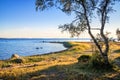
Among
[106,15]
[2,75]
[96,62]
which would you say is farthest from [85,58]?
[2,75]

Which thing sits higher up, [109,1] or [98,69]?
[109,1]

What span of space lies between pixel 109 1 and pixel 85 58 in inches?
447

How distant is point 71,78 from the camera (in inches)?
885

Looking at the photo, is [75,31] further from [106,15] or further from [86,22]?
[106,15]

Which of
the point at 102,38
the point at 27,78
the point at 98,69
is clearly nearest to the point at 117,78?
the point at 98,69

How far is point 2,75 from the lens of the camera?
2469cm

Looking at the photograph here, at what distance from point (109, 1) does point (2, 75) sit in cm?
1461

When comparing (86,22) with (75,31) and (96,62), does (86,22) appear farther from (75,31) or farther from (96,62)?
(96,62)

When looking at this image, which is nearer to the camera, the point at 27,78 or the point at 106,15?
the point at 27,78

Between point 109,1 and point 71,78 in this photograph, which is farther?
point 109,1

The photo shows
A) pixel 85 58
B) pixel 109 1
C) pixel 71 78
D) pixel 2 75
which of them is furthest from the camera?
pixel 85 58

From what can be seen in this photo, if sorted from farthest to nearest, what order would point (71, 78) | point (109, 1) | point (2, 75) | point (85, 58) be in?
point (85, 58) < point (109, 1) < point (2, 75) < point (71, 78)

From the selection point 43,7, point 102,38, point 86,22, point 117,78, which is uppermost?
point 43,7

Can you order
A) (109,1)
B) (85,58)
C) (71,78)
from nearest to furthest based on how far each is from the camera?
(71,78) < (109,1) < (85,58)
